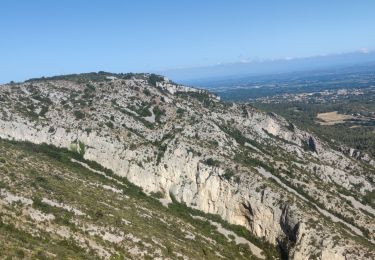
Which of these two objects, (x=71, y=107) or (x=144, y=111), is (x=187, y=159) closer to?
(x=144, y=111)

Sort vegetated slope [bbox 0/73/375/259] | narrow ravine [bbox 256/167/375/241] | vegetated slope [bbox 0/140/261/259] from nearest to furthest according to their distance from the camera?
vegetated slope [bbox 0/140/261/259]
vegetated slope [bbox 0/73/375/259]
narrow ravine [bbox 256/167/375/241]

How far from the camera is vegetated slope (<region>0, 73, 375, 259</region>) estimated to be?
89812mm

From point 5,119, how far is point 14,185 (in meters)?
47.2

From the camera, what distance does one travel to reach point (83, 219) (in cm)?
6825

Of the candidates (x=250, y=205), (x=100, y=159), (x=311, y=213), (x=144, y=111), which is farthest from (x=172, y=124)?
(x=311, y=213)

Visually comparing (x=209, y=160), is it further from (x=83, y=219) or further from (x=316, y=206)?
(x=83, y=219)

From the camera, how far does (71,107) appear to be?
128m

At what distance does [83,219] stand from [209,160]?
4583 cm

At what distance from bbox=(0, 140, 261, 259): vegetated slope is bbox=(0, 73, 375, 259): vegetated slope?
23.7 ft

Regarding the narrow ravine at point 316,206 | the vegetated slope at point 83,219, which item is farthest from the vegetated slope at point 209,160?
the vegetated slope at point 83,219

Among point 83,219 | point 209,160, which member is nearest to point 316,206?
point 209,160

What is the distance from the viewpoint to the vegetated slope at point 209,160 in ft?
295

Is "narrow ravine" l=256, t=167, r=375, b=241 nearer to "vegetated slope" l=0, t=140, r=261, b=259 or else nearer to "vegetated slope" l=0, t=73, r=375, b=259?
"vegetated slope" l=0, t=73, r=375, b=259

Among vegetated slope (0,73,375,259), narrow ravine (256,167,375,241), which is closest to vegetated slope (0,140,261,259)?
vegetated slope (0,73,375,259)
